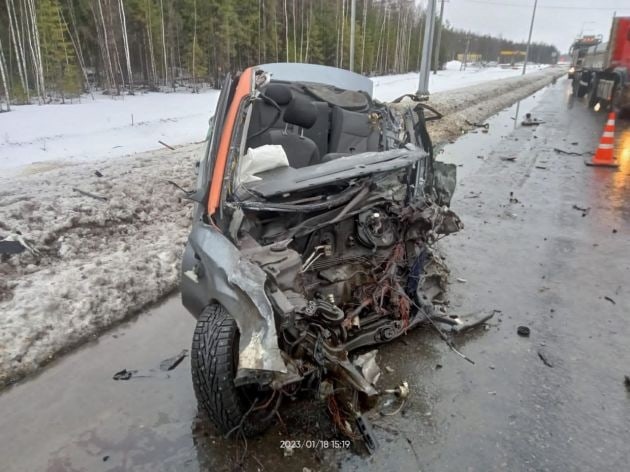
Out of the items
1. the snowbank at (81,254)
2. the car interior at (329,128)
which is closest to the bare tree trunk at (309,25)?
the snowbank at (81,254)

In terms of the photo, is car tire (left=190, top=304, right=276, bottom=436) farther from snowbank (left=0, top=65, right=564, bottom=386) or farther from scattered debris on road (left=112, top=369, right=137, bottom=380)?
snowbank (left=0, top=65, right=564, bottom=386)

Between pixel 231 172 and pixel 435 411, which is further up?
pixel 231 172

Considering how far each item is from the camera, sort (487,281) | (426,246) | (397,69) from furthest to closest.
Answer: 1. (397,69)
2. (487,281)
3. (426,246)

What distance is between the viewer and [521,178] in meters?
8.79

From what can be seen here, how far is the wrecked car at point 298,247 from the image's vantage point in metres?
2.44

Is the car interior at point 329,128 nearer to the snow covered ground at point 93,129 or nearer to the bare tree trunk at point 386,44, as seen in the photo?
the snow covered ground at point 93,129

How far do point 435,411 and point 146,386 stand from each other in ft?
6.55

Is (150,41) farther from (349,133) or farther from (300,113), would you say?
(300,113)

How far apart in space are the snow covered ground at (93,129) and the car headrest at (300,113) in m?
6.83

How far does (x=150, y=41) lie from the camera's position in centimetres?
2623

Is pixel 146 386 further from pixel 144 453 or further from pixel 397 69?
pixel 397 69

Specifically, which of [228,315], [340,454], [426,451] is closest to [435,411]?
[426,451]

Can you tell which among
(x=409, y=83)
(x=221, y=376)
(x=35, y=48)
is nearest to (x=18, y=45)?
(x=35, y=48)

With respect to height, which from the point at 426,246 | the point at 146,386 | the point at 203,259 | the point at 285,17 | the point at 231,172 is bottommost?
the point at 146,386
